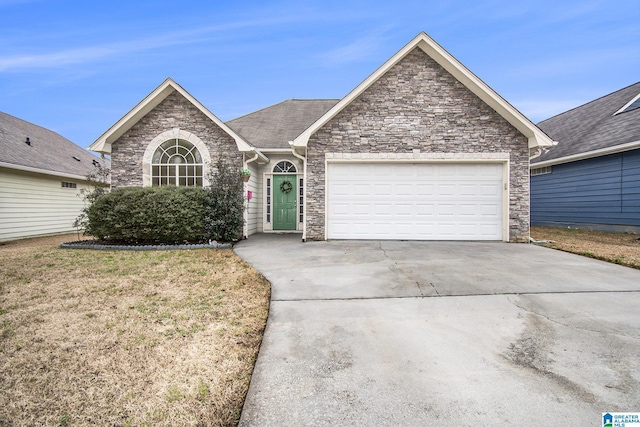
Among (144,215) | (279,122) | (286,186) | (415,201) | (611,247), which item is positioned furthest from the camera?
(279,122)

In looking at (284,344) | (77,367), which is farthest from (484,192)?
(77,367)

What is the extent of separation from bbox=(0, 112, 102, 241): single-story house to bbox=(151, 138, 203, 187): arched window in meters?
3.31

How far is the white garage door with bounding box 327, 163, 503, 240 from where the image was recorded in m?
9.38

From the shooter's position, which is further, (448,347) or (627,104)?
(627,104)

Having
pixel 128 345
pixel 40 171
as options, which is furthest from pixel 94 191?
pixel 128 345

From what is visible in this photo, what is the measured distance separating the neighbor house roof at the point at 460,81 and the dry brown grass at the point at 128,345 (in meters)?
5.45

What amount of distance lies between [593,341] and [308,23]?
14791 mm

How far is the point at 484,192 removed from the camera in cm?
936

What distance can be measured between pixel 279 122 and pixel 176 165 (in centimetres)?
473

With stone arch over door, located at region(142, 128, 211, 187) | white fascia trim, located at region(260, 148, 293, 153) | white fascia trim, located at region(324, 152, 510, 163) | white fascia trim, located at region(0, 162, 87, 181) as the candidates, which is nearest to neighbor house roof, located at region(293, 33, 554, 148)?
white fascia trim, located at region(324, 152, 510, 163)

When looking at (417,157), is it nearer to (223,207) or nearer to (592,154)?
(223,207)

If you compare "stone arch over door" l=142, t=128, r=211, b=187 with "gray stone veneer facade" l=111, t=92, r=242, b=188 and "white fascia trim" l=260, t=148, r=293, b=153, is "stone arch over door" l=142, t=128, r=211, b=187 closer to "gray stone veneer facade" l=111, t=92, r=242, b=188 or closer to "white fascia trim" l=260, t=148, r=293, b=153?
"gray stone veneer facade" l=111, t=92, r=242, b=188

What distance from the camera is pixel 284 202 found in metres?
12.0

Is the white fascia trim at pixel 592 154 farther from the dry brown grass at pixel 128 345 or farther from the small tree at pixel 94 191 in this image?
the small tree at pixel 94 191
